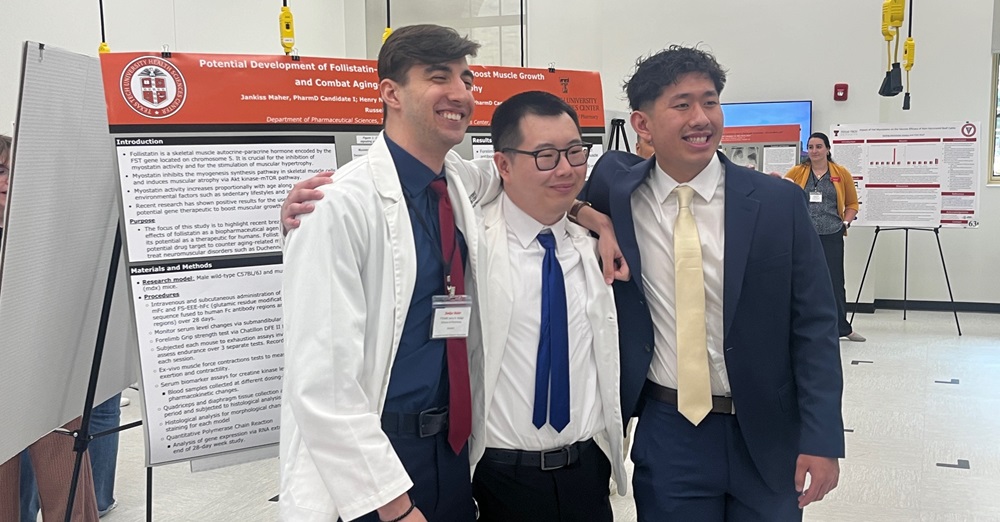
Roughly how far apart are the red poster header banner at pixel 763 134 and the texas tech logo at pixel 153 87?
6.24 m

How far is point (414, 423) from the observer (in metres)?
1.61

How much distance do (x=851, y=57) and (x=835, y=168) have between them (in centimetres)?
208

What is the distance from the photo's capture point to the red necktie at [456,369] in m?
1.64

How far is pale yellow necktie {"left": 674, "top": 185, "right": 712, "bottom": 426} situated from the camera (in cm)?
177

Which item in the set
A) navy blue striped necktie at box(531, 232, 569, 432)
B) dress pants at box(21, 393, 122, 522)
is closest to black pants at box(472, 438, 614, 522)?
navy blue striped necktie at box(531, 232, 569, 432)

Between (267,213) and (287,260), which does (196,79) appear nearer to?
(267,213)

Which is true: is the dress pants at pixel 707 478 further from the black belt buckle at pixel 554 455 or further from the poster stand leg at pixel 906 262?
the poster stand leg at pixel 906 262

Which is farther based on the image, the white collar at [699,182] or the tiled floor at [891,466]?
the tiled floor at [891,466]

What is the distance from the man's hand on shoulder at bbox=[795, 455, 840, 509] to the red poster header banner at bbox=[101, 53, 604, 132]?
1.64 m

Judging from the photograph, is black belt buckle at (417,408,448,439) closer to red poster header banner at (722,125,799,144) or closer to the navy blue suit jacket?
the navy blue suit jacket

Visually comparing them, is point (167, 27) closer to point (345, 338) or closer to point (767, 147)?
point (767, 147)

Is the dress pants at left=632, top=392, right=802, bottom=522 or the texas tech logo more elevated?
the texas tech logo

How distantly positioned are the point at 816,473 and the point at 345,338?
46.8 inches

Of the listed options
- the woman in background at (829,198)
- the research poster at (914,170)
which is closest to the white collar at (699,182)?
the woman in background at (829,198)
